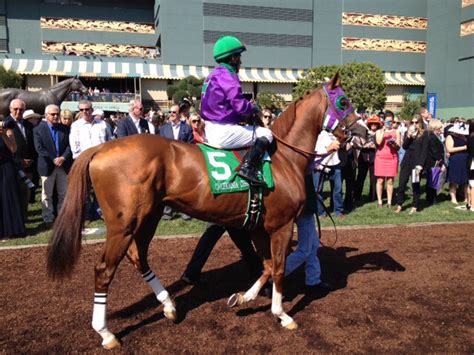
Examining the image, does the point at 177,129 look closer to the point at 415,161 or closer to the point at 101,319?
the point at 101,319

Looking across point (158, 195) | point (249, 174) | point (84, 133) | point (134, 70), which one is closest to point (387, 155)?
point (249, 174)

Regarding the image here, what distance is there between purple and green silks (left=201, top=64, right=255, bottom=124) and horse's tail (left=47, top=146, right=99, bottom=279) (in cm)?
112

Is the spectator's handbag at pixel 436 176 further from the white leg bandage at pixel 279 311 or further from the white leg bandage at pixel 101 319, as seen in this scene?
the white leg bandage at pixel 101 319

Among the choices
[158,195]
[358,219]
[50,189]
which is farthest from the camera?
[358,219]

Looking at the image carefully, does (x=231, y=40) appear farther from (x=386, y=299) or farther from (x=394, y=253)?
(x=394, y=253)

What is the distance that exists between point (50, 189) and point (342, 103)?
228 inches

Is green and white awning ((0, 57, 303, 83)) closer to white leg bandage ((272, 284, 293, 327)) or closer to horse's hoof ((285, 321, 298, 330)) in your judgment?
white leg bandage ((272, 284, 293, 327))

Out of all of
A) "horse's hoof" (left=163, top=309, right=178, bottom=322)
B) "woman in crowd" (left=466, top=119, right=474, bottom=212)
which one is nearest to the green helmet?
"horse's hoof" (left=163, top=309, right=178, bottom=322)

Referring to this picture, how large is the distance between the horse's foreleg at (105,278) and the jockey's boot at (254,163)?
1.13m

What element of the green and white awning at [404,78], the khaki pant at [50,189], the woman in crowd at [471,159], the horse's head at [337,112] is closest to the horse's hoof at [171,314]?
the horse's head at [337,112]

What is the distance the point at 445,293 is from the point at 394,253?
54.0 inches

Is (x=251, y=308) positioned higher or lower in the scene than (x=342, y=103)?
lower

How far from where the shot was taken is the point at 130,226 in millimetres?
3232

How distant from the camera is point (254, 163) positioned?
11.4 feet
